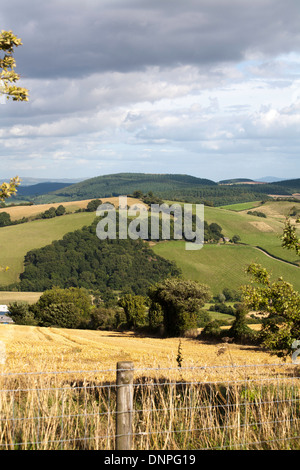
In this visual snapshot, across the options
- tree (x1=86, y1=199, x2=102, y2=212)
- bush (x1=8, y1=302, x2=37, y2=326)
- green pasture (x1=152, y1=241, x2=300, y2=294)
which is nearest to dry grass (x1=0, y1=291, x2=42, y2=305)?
bush (x1=8, y1=302, x2=37, y2=326)

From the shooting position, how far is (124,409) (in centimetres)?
599

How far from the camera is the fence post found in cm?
596

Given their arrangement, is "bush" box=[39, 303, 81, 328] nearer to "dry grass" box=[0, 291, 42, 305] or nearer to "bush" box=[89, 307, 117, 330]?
"bush" box=[89, 307, 117, 330]

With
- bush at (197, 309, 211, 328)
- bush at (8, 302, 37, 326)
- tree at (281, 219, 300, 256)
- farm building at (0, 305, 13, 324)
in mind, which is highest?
tree at (281, 219, 300, 256)

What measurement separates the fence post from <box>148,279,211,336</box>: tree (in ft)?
162

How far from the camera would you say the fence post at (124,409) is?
235 inches

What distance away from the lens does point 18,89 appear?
27.6 ft

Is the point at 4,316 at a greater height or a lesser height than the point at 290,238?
lesser

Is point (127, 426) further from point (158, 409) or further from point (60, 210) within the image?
point (60, 210)

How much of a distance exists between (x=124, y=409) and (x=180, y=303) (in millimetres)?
49571

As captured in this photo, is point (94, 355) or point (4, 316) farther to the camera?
point (4, 316)

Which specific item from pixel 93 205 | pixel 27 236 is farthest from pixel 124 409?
pixel 93 205

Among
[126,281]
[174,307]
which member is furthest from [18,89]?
[126,281]
